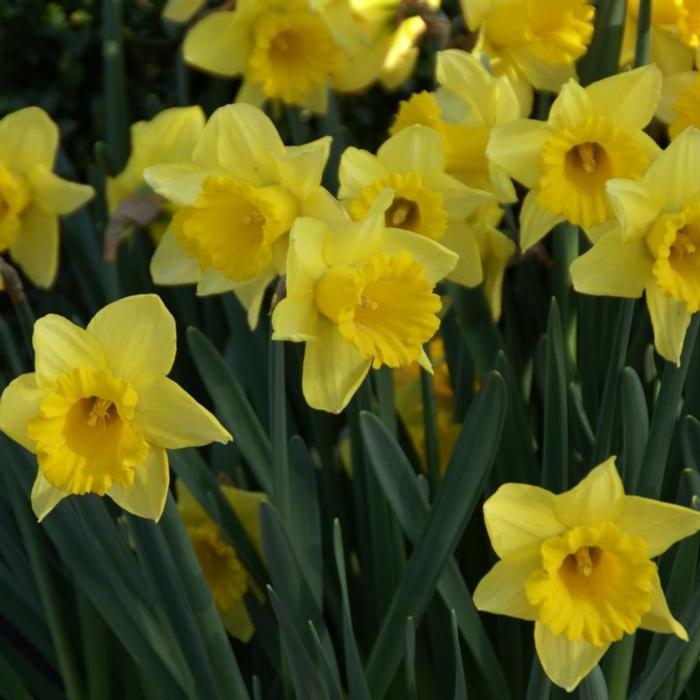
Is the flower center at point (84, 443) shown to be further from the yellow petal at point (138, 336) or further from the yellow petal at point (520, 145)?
the yellow petal at point (520, 145)

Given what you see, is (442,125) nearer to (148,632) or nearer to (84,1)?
(148,632)

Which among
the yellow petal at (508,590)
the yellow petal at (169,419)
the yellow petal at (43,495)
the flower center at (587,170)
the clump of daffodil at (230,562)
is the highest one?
the flower center at (587,170)

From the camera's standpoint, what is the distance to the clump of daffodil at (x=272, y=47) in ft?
5.97

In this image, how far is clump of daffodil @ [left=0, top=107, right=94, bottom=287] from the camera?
1583mm

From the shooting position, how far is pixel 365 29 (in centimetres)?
180

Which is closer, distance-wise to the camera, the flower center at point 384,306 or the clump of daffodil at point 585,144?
the flower center at point 384,306

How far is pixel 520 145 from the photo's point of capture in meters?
1.35

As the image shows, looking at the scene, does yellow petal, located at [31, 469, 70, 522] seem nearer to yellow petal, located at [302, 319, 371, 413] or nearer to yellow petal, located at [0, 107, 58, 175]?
yellow petal, located at [302, 319, 371, 413]

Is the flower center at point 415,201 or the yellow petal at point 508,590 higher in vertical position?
the flower center at point 415,201

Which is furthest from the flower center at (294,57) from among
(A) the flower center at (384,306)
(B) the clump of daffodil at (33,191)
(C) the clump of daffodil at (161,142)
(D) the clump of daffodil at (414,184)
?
(A) the flower center at (384,306)

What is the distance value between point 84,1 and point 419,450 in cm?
133

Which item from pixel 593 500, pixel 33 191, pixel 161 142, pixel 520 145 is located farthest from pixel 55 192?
pixel 593 500

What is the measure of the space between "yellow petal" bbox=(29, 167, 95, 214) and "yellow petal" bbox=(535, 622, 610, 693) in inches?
33.0

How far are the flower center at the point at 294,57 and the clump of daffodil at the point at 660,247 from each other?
2.41ft
